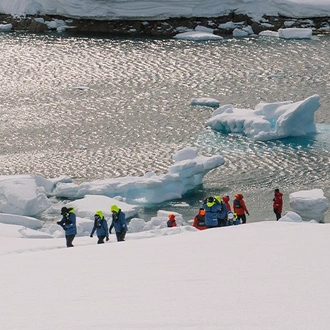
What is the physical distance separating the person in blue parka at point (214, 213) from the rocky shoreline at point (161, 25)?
2954 cm

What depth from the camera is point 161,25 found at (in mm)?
43188

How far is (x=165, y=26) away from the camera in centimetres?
4312

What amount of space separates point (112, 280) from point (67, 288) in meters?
0.53

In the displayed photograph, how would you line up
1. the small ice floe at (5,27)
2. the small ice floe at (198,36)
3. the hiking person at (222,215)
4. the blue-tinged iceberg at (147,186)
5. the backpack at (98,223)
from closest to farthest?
the backpack at (98,223), the hiking person at (222,215), the blue-tinged iceberg at (147,186), the small ice floe at (198,36), the small ice floe at (5,27)

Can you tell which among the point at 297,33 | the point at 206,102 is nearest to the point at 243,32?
the point at 297,33

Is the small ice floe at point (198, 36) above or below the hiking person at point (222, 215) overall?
below

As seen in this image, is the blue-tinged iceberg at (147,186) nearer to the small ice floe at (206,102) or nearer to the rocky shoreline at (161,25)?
the small ice floe at (206,102)

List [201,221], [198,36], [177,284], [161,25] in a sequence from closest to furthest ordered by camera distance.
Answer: [177,284] → [201,221] → [198,36] → [161,25]

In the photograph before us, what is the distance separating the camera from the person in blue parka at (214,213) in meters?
13.9

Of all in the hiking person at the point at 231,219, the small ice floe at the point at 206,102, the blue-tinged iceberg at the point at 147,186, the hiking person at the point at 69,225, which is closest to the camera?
the hiking person at the point at 69,225

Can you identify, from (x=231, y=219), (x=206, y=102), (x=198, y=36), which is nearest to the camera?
(x=231, y=219)

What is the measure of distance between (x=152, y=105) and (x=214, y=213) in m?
15.5

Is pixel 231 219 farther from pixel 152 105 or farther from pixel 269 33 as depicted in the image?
pixel 269 33

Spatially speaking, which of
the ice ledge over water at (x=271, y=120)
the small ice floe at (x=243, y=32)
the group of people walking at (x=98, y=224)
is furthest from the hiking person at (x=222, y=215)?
the small ice floe at (x=243, y=32)
